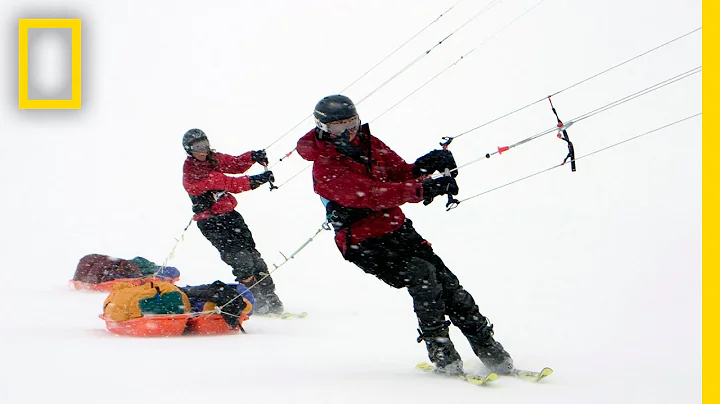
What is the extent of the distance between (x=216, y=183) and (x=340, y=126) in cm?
304

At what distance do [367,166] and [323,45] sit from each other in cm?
2640

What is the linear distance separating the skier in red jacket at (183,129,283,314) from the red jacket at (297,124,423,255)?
2.71 m

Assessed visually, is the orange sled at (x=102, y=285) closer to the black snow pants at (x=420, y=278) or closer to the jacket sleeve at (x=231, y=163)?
the jacket sleeve at (x=231, y=163)

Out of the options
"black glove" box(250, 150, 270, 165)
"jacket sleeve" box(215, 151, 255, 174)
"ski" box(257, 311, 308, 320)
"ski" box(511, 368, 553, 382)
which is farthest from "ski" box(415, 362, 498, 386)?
"jacket sleeve" box(215, 151, 255, 174)

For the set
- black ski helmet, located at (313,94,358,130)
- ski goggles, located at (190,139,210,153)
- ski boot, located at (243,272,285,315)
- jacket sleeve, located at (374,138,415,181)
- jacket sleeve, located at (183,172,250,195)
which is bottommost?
ski boot, located at (243,272,285,315)

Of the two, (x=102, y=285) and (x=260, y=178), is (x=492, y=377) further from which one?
(x=102, y=285)

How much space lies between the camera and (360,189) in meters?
4.68

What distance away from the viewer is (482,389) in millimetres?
4453

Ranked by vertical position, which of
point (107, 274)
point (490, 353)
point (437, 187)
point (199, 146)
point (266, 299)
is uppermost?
point (199, 146)

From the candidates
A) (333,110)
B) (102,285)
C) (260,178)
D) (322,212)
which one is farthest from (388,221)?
(322,212)

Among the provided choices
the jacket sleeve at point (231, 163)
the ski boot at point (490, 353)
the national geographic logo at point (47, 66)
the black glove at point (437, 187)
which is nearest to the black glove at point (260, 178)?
the jacket sleeve at point (231, 163)

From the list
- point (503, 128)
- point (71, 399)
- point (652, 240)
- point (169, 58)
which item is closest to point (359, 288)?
point (652, 240)

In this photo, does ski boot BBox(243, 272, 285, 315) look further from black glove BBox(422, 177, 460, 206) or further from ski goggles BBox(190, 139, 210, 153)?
black glove BBox(422, 177, 460, 206)

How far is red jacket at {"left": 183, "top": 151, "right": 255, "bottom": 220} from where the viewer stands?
24.9 ft
